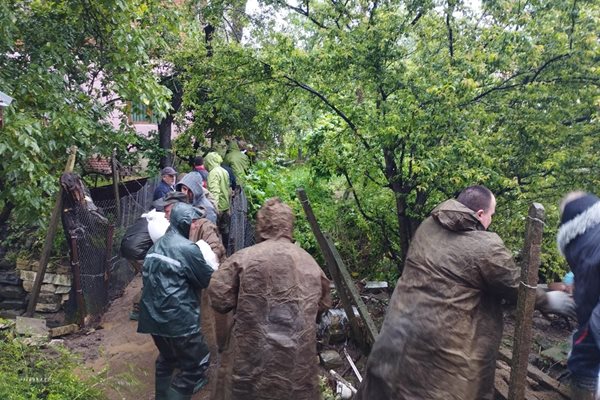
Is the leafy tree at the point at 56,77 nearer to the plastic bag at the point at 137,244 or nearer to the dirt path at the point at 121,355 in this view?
the plastic bag at the point at 137,244

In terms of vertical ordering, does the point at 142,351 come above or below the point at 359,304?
below

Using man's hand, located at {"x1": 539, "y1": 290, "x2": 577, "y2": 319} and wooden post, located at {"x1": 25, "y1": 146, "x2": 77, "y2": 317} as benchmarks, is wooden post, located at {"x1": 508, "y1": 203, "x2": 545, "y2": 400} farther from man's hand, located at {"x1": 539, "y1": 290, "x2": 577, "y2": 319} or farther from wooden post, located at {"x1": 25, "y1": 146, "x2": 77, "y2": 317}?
wooden post, located at {"x1": 25, "y1": 146, "x2": 77, "y2": 317}

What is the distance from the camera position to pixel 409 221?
5.57m

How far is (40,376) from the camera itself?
14.7ft

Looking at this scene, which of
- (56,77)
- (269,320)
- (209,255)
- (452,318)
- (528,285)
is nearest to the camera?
(528,285)

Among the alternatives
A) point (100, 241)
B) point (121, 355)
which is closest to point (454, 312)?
point (121, 355)

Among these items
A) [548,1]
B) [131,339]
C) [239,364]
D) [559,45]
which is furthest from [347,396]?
[548,1]

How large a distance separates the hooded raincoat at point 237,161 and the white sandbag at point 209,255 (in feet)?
17.5

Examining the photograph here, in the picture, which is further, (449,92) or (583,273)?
(449,92)

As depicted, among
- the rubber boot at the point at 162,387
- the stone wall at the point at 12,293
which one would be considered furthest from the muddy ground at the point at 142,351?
the stone wall at the point at 12,293

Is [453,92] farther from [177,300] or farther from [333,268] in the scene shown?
[177,300]

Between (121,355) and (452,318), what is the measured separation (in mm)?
4205

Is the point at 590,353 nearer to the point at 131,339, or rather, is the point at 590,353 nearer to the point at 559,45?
the point at 559,45

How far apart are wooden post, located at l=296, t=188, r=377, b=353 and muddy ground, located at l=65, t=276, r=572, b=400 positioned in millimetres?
307
